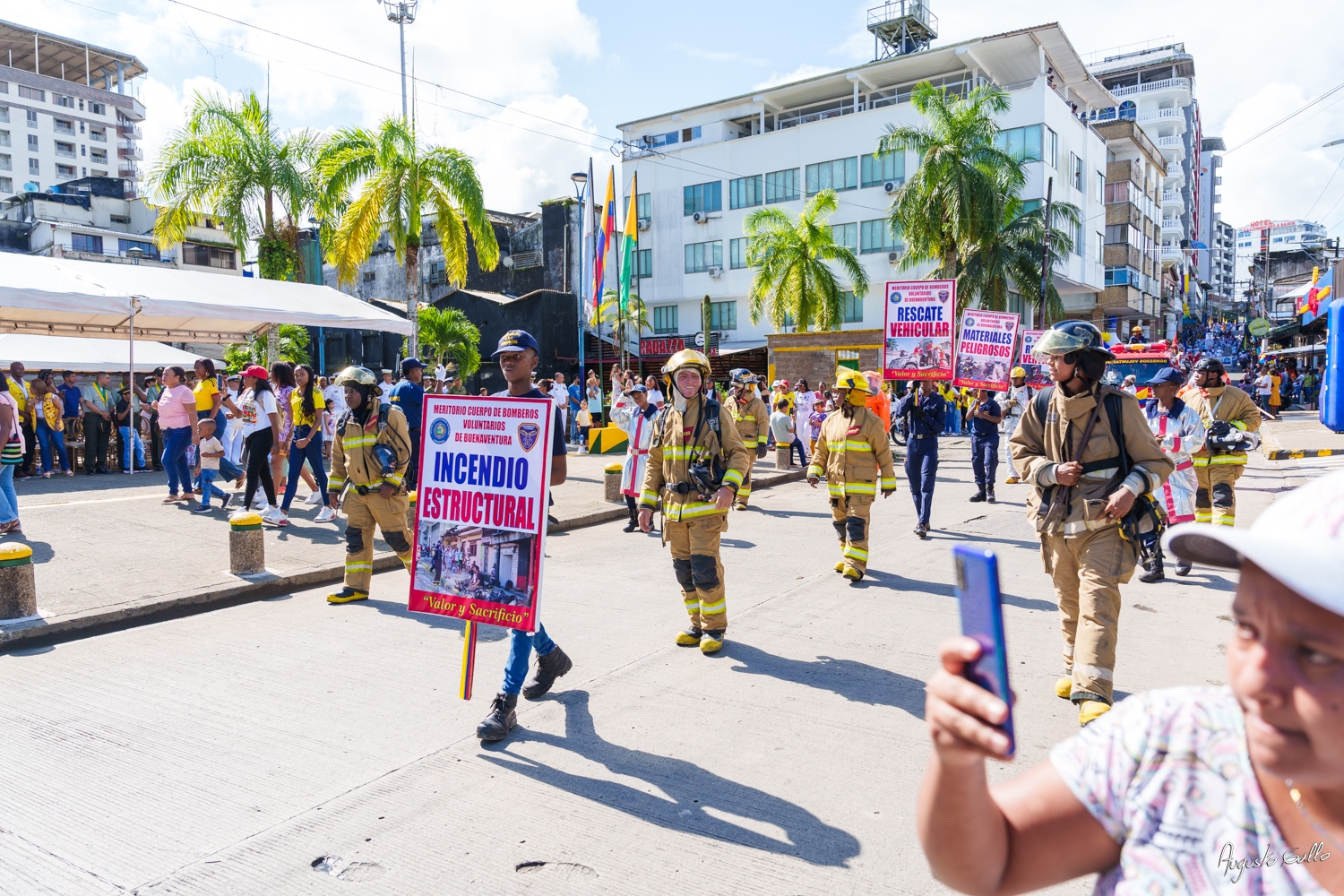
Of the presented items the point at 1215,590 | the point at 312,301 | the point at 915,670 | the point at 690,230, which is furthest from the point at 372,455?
the point at 690,230

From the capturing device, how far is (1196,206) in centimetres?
10312

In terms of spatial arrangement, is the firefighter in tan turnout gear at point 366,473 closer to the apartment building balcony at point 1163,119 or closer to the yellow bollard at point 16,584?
the yellow bollard at point 16,584

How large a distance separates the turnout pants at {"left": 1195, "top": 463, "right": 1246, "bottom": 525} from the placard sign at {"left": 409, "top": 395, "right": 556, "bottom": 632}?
258 inches

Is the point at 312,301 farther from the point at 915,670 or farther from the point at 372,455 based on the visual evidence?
the point at 915,670

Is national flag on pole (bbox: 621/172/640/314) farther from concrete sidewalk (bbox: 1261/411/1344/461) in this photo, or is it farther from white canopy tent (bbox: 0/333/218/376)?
concrete sidewalk (bbox: 1261/411/1344/461)

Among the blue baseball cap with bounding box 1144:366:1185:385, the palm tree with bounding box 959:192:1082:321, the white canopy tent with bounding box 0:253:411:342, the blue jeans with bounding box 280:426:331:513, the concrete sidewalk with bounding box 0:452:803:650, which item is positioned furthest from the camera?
the palm tree with bounding box 959:192:1082:321

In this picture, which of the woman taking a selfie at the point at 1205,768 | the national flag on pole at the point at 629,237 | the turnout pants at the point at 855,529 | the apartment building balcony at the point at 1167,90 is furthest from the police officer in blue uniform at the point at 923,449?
the apartment building balcony at the point at 1167,90

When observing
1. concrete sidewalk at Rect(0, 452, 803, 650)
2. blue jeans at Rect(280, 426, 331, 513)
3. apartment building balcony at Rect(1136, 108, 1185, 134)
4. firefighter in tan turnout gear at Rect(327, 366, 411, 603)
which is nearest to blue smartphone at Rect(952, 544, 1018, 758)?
firefighter in tan turnout gear at Rect(327, 366, 411, 603)

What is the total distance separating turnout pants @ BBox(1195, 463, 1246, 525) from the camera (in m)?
8.08

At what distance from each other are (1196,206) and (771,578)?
115770 millimetres

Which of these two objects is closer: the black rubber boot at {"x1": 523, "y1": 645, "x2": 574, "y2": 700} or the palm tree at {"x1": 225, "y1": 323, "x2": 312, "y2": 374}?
the black rubber boot at {"x1": 523, "y1": 645, "x2": 574, "y2": 700}

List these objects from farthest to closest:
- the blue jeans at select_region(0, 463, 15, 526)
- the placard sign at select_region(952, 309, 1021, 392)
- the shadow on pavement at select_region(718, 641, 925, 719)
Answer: the placard sign at select_region(952, 309, 1021, 392)
the blue jeans at select_region(0, 463, 15, 526)
the shadow on pavement at select_region(718, 641, 925, 719)

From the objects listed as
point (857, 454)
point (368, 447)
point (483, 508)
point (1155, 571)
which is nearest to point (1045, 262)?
point (1155, 571)

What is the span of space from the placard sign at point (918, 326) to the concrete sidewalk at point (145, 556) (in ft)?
17.1
